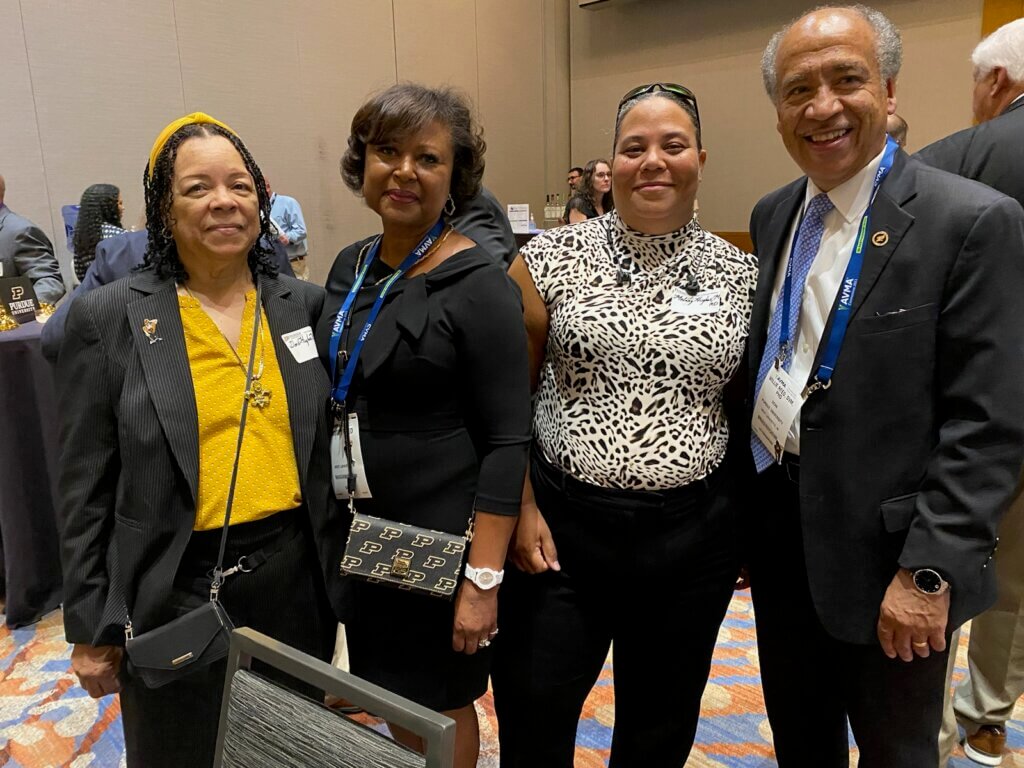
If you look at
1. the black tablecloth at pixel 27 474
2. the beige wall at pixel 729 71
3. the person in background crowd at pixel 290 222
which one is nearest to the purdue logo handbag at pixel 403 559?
the black tablecloth at pixel 27 474

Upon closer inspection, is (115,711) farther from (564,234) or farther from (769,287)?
(769,287)

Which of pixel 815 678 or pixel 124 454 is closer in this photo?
pixel 124 454

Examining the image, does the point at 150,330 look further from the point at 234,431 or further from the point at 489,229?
the point at 489,229

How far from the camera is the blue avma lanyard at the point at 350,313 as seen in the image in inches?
57.4

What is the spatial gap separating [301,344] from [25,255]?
396cm

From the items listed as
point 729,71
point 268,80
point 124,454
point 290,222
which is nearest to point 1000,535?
point 124,454

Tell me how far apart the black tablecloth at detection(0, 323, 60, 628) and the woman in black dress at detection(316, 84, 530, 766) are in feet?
6.84

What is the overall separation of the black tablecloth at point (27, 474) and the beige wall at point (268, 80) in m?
2.44

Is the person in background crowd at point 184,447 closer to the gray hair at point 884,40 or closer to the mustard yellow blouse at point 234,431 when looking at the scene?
the mustard yellow blouse at point 234,431

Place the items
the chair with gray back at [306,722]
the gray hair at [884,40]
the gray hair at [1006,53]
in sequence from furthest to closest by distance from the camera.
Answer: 1. the gray hair at [1006,53]
2. the gray hair at [884,40]
3. the chair with gray back at [306,722]

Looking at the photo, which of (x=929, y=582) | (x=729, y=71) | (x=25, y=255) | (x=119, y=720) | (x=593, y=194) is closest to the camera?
(x=929, y=582)

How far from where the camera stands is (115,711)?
2486 mm

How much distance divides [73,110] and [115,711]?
461cm

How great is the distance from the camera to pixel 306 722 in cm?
99
